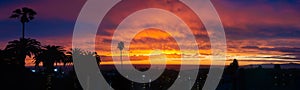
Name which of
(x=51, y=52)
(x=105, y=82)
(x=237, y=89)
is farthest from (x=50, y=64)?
(x=237, y=89)

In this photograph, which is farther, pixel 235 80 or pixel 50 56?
pixel 50 56

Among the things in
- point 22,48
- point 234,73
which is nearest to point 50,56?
point 22,48

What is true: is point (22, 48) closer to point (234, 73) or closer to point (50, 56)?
point (50, 56)

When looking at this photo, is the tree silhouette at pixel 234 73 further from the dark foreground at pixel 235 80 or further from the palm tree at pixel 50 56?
the palm tree at pixel 50 56

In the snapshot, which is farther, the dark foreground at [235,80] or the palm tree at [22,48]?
the palm tree at [22,48]

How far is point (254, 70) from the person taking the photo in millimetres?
70375

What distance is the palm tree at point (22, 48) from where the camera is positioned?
66.5 metres

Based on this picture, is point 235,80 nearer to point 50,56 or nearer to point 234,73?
point 234,73

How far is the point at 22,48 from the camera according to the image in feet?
222

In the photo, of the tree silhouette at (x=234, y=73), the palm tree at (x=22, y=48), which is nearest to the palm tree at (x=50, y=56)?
the palm tree at (x=22, y=48)

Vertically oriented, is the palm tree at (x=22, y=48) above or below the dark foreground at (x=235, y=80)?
above

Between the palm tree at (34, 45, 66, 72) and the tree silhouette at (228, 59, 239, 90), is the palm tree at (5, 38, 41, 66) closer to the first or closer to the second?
the palm tree at (34, 45, 66, 72)

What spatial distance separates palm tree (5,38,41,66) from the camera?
6647 centimetres

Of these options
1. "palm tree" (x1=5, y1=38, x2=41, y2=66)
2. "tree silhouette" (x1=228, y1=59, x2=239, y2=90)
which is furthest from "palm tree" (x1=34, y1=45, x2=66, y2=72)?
"tree silhouette" (x1=228, y1=59, x2=239, y2=90)
